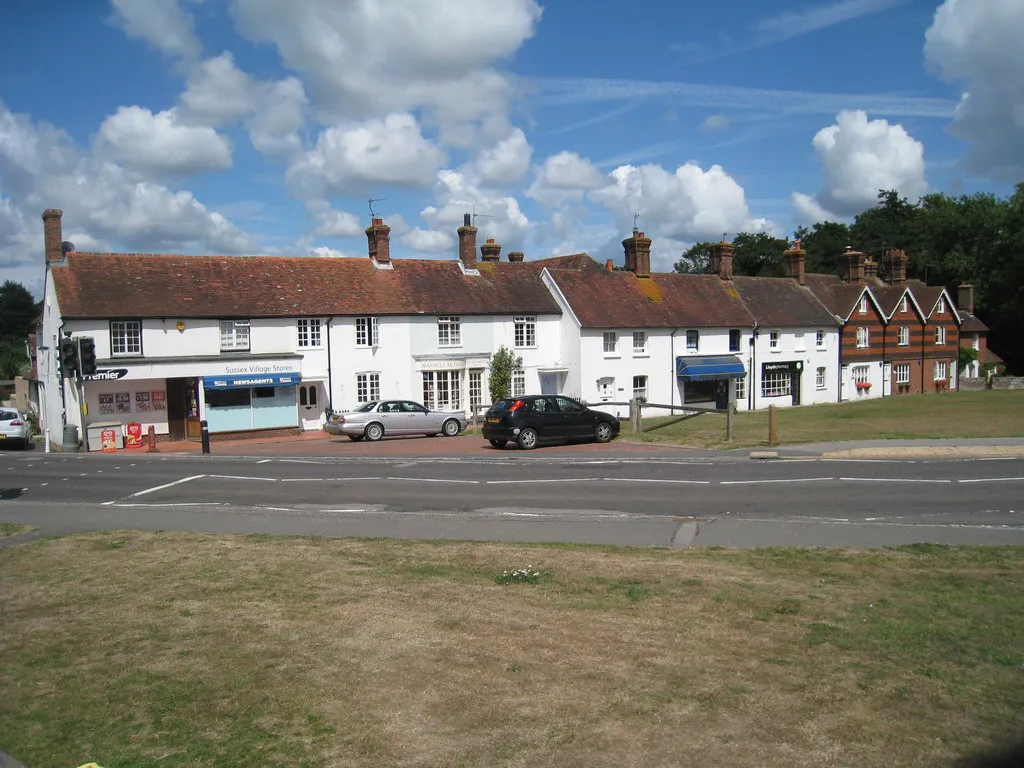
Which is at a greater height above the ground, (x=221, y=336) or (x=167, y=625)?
(x=221, y=336)

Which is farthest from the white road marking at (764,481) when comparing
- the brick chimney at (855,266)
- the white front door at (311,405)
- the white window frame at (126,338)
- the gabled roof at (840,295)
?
the brick chimney at (855,266)

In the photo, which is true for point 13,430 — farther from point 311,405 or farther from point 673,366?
point 673,366

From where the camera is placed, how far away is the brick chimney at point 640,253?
154 feet

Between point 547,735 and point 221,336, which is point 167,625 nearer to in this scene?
point 547,735

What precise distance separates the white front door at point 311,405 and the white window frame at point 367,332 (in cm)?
259

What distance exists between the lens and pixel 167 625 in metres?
7.82

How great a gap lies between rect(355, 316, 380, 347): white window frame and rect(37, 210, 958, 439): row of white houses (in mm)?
62

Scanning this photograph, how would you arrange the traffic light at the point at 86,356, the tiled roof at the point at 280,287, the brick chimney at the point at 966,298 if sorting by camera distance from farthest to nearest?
the brick chimney at the point at 966,298
the tiled roof at the point at 280,287
the traffic light at the point at 86,356

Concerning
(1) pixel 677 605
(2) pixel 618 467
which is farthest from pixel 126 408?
(1) pixel 677 605

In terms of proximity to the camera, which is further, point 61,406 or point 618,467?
point 61,406

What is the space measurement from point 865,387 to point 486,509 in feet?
143

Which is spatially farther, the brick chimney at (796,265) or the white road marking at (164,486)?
the brick chimney at (796,265)

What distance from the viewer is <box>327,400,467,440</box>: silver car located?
104ft

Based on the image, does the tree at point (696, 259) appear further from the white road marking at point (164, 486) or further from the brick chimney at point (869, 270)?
the white road marking at point (164, 486)
